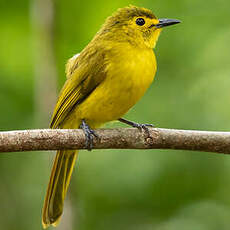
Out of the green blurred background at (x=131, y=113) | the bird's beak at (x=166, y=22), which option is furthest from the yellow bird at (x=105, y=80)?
the green blurred background at (x=131, y=113)

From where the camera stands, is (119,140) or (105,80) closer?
(119,140)

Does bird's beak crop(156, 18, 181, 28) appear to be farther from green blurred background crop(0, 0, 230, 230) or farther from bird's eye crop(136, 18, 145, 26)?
green blurred background crop(0, 0, 230, 230)

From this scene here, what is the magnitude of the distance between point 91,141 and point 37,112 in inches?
36.7

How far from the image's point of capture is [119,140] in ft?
13.1

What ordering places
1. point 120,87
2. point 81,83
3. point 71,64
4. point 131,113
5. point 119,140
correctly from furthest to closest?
1. point 131,113
2. point 71,64
3. point 81,83
4. point 120,87
5. point 119,140

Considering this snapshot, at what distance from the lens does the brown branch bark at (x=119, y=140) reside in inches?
144

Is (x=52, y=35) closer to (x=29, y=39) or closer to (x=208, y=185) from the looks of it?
(x=29, y=39)

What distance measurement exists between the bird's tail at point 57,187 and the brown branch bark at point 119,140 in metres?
0.76

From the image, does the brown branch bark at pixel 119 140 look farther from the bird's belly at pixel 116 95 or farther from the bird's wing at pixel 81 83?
the bird's wing at pixel 81 83

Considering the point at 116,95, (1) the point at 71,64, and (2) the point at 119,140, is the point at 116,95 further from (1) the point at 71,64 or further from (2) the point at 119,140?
(1) the point at 71,64

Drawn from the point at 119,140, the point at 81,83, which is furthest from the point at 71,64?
the point at 119,140

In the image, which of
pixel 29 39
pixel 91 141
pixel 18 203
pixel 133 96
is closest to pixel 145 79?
pixel 133 96

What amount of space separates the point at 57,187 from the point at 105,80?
3.31ft

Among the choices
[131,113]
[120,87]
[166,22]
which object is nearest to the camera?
[120,87]
